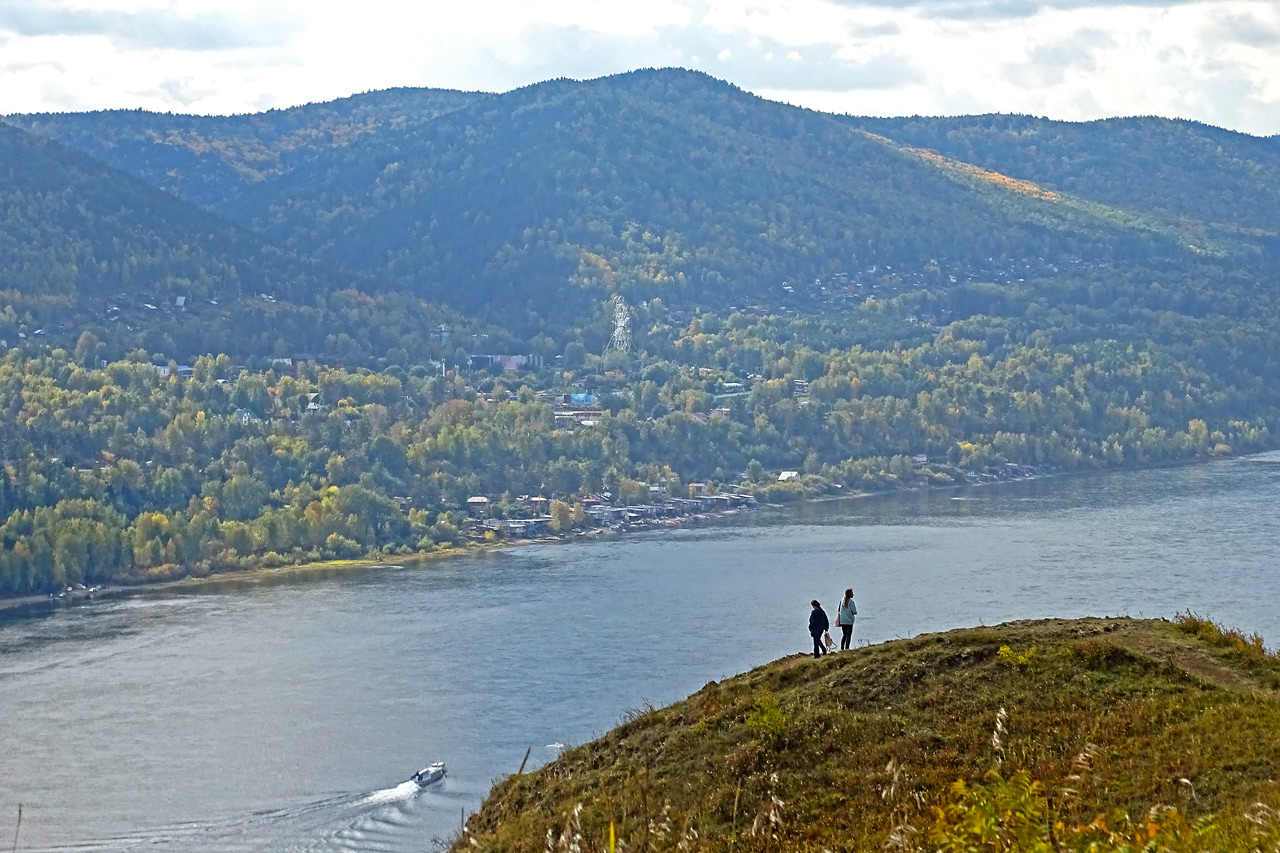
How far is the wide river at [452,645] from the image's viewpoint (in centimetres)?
3550

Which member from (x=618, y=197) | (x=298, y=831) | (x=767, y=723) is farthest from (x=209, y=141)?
(x=767, y=723)

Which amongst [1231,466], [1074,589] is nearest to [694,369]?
[1231,466]

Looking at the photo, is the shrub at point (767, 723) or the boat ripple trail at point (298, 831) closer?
the shrub at point (767, 723)

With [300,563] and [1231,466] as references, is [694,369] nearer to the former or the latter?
[1231,466]

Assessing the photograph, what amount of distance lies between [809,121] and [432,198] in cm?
4197

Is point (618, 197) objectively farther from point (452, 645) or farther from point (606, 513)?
point (452, 645)

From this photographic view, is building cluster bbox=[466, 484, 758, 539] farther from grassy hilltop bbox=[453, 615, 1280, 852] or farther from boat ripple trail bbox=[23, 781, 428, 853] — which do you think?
grassy hilltop bbox=[453, 615, 1280, 852]

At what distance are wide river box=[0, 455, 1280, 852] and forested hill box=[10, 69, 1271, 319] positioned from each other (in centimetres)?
7846

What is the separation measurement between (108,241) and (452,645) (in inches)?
3042

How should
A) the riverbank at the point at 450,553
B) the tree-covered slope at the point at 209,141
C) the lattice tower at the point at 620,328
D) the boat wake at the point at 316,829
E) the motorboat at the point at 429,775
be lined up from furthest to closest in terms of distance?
the tree-covered slope at the point at 209,141 → the lattice tower at the point at 620,328 → the riverbank at the point at 450,553 → the motorboat at the point at 429,775 → the boat wake at the point at 316,829

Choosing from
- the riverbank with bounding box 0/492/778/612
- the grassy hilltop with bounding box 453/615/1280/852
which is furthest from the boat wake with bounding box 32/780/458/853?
the riverbank with bounding box 0/492/778/612

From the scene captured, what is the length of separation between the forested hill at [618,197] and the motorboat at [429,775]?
10829 cm

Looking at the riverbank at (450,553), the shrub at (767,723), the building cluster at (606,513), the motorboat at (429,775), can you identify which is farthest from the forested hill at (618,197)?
the shrub at (767,723)

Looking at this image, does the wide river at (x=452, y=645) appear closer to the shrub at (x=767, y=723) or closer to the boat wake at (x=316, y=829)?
the boat wake at (x=316, y=829)
